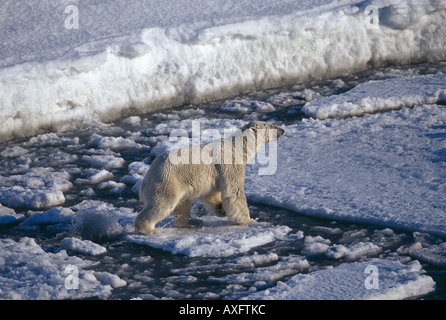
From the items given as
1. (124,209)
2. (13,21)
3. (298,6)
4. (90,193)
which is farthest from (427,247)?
(13,21)

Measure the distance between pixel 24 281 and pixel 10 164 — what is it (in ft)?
11.7

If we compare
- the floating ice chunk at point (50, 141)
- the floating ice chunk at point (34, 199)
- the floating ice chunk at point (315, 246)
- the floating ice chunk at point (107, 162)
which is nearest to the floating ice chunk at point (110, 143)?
the floating ice chunk at point (50, 141)

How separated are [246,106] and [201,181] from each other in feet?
13.5

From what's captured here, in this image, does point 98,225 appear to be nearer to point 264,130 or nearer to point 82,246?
point 82,246

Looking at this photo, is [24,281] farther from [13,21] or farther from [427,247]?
[13,21]

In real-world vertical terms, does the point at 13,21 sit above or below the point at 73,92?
above

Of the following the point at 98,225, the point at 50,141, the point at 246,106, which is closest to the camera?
the point at 98,225

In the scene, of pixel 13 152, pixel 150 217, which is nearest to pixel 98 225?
pixel 150 217

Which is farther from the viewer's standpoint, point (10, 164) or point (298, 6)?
point (298, 6)

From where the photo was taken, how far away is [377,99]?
30.4ft
